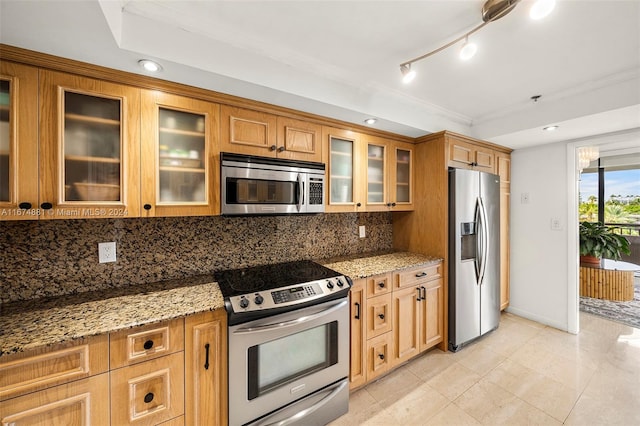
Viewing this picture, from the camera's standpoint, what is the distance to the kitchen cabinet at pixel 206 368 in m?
1.36

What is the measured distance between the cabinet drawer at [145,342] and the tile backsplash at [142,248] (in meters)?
0.63

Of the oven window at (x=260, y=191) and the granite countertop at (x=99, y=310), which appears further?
the oven window at (x=260, y=191)

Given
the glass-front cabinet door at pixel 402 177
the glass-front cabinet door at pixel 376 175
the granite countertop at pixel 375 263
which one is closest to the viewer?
the granite countertop at pixel 375 263

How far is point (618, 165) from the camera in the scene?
15.3 feet

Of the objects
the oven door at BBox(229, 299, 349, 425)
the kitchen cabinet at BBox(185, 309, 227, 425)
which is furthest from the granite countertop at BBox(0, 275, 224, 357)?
the oven door at BBox(229, 299, 349, 425)

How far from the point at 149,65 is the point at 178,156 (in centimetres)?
50

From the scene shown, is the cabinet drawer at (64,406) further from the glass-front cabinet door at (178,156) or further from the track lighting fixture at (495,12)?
the track lighting fixture at (495,12)

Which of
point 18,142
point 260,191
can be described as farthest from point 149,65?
point 260,191

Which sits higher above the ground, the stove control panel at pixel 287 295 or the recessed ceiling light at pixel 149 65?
the recessed ceiling light at pixel 149 65

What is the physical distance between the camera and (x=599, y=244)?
363cm

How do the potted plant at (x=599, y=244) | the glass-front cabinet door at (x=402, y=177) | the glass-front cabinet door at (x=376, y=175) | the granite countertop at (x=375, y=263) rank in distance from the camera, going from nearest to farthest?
1. the granite countertop at (x=375, y=263)
2. the glass-front cabinet door at (x=376, y=175)
3. the glass-front cabinet door at (x=402, y=177)
4. the potted plant at (x=599, y=244)

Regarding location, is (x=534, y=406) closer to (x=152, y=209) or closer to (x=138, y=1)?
(x=152, y=209)

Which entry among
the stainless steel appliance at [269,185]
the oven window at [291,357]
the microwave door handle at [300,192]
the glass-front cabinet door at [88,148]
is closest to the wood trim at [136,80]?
the glass-front cabinet door at [88,148]

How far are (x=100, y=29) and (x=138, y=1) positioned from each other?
29 centimetres
